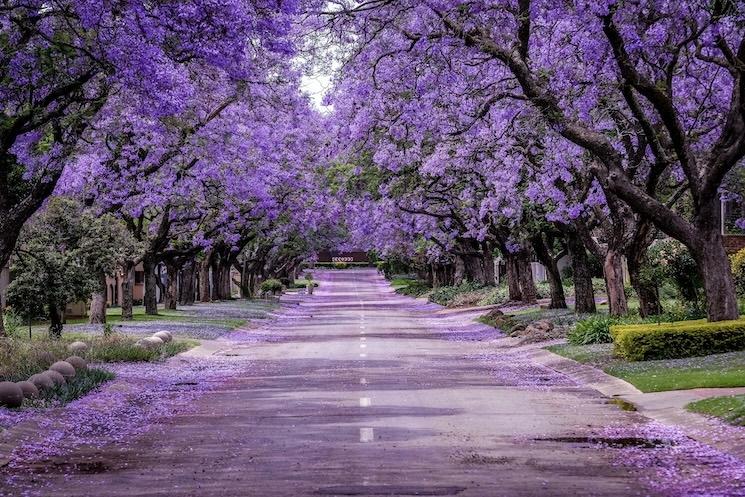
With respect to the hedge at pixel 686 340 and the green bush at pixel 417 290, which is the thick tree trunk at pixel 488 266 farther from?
the hedge at pixel 686 340

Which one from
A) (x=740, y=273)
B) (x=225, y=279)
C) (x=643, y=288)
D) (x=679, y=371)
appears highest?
(x=225, y=279)

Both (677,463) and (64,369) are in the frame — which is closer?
(677,463)

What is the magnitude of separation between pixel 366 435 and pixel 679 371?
26.6 ft

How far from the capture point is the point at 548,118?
2256 centimetres

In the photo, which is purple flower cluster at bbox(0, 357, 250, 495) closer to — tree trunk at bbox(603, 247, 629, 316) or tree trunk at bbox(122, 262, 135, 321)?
tree trunk at bbox(603, 247, 629, 316)

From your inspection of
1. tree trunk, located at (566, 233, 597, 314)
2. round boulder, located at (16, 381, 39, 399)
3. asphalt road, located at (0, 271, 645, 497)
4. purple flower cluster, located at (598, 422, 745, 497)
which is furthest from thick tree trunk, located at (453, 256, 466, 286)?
purple flower cluster, located at (598, 422, 745, 497)

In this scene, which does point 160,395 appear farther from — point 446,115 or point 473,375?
point 446,115

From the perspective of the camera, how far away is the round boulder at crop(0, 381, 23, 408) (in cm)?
1577

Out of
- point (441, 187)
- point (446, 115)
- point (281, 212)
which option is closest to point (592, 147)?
point (446, 115)

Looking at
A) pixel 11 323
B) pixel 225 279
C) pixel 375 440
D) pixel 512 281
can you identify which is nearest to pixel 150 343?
pixel 11 323

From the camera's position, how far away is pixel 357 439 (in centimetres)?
1341

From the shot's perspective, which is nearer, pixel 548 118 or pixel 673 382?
pixel 673 382

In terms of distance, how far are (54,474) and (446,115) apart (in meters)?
20.5

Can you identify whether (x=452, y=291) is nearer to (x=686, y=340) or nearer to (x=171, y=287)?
(x=171, y=287)
